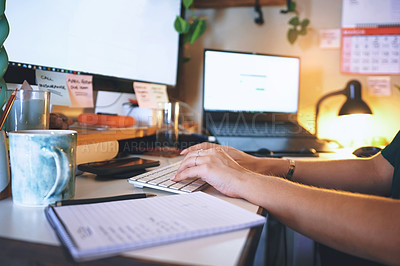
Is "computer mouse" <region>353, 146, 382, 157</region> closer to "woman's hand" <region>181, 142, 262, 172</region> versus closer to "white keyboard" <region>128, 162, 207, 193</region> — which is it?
"woman's hand" <region>181, 142, 262, 172</region>

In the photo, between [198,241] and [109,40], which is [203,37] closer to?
[109,40]

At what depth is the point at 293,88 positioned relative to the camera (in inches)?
55.5

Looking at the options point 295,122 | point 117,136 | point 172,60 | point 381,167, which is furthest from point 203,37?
point 381,167

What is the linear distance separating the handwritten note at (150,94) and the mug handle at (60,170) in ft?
2.05

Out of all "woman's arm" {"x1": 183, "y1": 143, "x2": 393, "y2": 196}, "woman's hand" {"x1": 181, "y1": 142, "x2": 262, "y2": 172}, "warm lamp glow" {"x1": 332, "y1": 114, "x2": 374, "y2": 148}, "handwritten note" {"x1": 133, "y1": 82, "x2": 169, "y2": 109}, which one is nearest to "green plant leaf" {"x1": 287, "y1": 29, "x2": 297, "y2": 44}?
"warm lamp glow" {"x1": 332, "y1": 114, "x2": 374, "y2": 148}

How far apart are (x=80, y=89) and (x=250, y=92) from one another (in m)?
0.76

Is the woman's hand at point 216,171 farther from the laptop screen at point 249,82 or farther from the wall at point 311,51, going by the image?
the wall at point 311,51

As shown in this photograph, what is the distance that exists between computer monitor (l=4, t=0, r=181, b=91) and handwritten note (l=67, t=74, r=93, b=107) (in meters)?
0.02

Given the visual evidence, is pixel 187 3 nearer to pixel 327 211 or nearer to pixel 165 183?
pixel 165 183

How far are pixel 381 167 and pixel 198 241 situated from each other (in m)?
0.69

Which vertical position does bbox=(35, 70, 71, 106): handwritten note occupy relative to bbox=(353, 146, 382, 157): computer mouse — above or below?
above

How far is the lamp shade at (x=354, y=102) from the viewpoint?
133 cm

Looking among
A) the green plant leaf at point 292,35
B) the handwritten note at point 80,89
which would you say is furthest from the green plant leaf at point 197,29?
the handwritten note at point 80,89

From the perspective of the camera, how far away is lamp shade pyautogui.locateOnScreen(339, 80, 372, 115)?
133 centimetres
